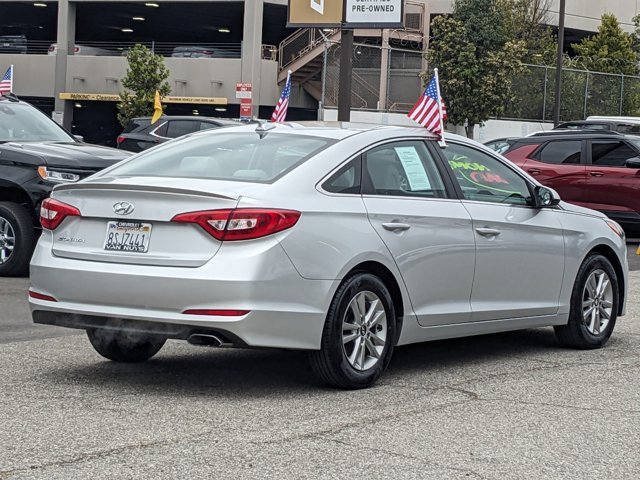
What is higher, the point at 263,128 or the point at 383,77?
the point at 383,77

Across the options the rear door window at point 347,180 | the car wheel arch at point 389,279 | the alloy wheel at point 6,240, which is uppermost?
the rear door window at point 347,180

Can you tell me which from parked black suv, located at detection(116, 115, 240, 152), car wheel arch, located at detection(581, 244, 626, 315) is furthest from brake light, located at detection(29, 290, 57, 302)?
parked black suv, located at detection(116, 115, 240, 152)

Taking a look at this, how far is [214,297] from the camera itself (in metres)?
6.18

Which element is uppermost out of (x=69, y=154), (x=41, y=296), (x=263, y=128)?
(x=263, y=128)

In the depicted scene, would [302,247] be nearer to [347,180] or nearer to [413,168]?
[347,180]

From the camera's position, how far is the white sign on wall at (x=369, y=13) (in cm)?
1938

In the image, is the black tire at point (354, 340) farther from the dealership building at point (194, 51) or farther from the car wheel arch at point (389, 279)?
the dealership building at point (194, 51)

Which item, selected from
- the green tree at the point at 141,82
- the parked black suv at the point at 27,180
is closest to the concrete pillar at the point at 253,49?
the green tree at the point at 141,82

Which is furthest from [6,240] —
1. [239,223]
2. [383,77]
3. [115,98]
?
[115,98]

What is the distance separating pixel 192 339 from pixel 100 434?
910 millimetres

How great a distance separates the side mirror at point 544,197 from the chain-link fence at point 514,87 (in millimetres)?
28469

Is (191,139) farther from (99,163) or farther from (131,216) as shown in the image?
(99,163)

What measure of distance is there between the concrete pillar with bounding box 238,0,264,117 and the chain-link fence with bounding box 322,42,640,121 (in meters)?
8.83

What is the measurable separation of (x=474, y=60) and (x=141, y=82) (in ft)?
44.8
